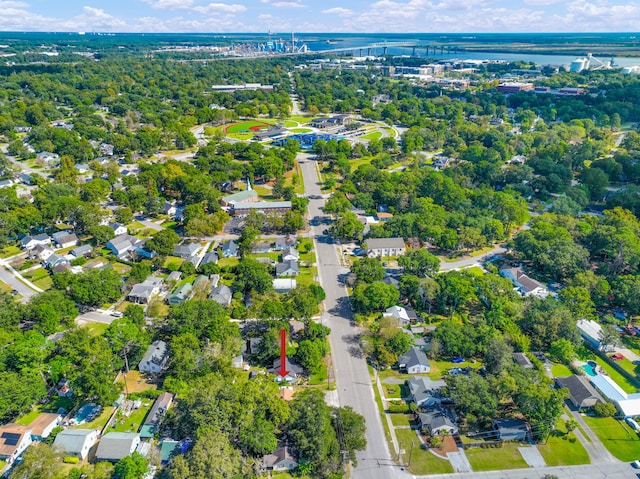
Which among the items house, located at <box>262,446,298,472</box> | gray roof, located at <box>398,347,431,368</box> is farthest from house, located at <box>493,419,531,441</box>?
house, located at <box>262,446,298,472</box>

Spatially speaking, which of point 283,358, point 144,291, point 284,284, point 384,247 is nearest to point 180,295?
point 144,291

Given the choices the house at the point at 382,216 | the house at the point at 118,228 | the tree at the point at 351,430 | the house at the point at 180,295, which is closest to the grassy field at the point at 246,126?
the house at the point at 118,228

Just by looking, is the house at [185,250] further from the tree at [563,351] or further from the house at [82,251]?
the tree at [563,351]

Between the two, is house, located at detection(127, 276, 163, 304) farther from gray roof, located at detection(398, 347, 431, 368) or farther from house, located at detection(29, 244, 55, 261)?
gray roof, located at detection(398, 347, 431, 368)

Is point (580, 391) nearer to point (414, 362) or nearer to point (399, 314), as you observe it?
point (414, 362)

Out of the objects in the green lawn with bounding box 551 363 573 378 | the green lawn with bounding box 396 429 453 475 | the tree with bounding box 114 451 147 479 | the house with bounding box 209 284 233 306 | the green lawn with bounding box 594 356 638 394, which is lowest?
the green lawn with bounding box 594 356 638 394
